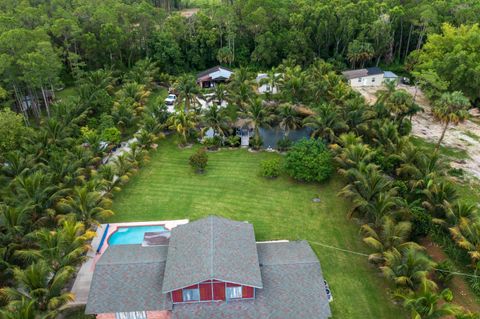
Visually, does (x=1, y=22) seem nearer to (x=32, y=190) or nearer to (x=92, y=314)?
(x=32, y=190)

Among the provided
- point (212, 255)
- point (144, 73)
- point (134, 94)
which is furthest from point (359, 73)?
point (212, 255)

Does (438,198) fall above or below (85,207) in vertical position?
below

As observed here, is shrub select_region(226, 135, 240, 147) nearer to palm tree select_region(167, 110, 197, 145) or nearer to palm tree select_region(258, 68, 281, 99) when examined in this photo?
palm tree select_region(167, 110, 197, 145)

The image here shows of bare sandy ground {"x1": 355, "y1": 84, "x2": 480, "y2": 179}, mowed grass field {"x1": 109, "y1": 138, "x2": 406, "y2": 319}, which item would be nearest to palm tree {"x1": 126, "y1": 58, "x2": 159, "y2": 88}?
mowed grass field {"x1": 109, "y1": 138, "x2": 406, "y2": 319}

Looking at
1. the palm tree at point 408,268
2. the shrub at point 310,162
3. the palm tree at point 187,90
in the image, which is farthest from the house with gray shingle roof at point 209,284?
the palm tree at point 187,90

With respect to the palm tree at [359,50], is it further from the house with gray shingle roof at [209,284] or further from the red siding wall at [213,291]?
the red siding wall at [213,291]

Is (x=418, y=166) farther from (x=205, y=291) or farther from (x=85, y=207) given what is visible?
(x=85, y=207)
